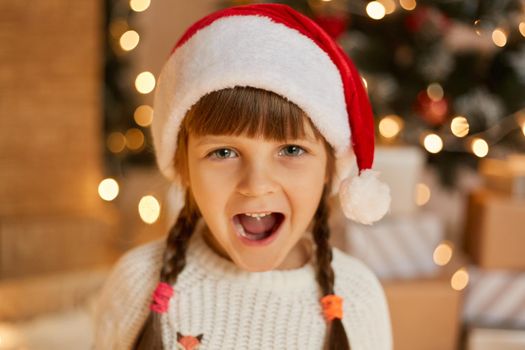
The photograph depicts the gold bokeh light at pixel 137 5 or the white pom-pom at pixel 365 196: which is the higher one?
the gold bokeh light at pixel 137 5

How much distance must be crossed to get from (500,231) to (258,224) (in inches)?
45.2

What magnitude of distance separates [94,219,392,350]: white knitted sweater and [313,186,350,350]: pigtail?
0.04ft

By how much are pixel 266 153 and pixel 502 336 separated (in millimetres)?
1284

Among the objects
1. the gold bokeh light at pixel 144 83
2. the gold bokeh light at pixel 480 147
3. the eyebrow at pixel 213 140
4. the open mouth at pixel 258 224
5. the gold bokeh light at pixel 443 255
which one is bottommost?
the open mouth at pixel 258 224

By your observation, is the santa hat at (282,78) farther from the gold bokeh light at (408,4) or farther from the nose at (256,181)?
the gold bokeh light at (408,4)

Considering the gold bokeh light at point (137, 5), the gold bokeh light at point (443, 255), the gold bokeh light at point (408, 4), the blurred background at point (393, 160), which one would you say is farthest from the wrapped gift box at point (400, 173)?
the gold bokeh light at point (137, 5)

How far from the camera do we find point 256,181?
2.40 feet

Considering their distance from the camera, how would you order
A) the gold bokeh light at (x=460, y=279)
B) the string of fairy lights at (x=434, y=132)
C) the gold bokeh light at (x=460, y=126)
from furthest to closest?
the gold bokeh light at (x=460, y=126) → the string of fairy lights at (x=434, y=132) → the gold bokeh light at (x=460, y=279)

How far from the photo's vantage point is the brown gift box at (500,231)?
1706 millimetres

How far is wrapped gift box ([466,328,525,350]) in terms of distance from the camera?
5.62 feet

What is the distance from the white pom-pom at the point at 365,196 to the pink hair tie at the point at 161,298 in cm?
27

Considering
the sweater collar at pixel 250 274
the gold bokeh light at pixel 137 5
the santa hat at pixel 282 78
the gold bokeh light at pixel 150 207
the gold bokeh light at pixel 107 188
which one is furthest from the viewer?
the gold bokeh light at pixel 137 5

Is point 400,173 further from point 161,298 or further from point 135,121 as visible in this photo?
point 135,121

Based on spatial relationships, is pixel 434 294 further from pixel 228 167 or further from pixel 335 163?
pixel 228 167
